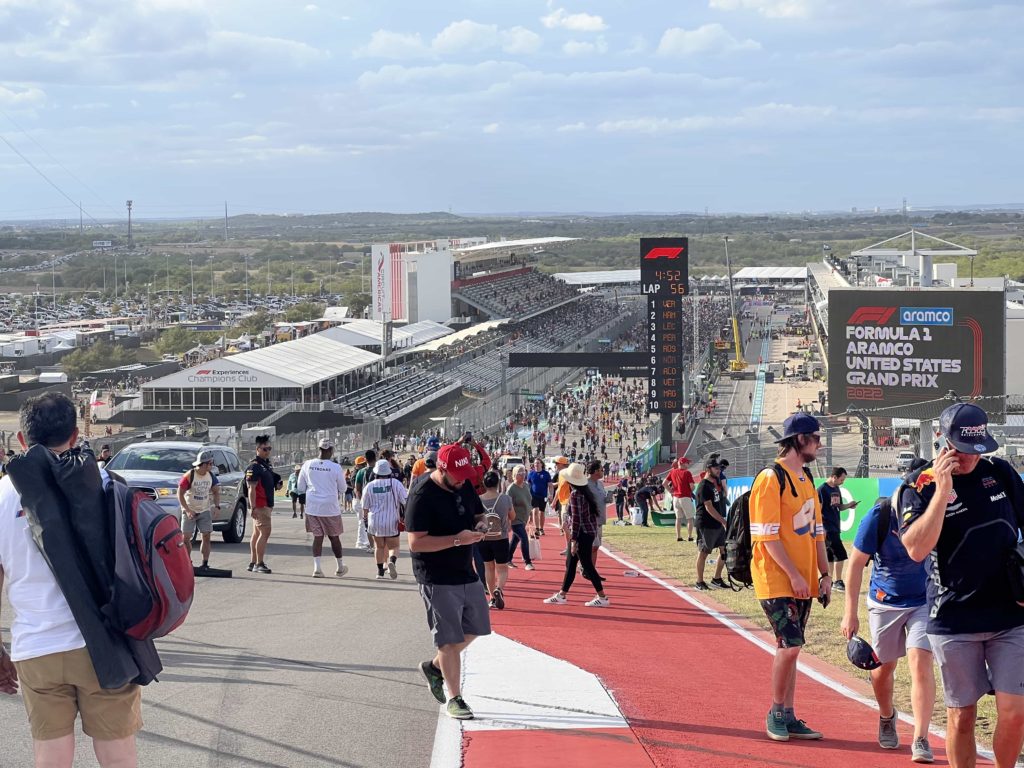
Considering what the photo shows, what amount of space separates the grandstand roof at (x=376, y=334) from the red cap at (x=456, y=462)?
262 ft

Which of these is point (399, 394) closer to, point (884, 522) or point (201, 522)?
point (201, 522)

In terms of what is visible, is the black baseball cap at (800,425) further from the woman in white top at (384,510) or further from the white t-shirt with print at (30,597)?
the woman in white top at (384,510)

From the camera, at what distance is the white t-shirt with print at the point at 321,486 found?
14.1 meters

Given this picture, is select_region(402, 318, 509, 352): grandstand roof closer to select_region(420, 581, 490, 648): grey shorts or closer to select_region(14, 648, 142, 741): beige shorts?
select_region(420, 581, 490, 648): grey shorts

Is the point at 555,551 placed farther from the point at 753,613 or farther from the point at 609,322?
the point at 609,322

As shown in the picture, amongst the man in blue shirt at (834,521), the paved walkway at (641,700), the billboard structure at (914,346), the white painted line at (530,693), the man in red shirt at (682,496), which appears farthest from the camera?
the billboard structure at (914,346)

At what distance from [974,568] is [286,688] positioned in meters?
4.20

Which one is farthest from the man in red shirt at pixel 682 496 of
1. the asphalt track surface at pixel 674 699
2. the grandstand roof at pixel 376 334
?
the grandstand roof at pixel 376 334

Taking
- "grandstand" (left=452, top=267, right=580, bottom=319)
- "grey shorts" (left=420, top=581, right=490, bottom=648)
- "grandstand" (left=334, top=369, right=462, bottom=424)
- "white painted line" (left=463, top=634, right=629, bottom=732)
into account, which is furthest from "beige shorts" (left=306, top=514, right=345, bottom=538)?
"grandstand" (left=452, top=267, right=580, bottom=319)

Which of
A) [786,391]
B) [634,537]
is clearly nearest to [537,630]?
[634,537]

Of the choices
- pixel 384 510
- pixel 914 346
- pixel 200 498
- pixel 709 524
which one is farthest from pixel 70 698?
pixel 914 346

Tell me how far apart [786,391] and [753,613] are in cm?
6617

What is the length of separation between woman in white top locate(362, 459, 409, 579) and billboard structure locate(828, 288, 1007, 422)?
82.3 ft

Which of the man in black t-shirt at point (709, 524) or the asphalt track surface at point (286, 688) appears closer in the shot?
the asphalt track surface at point (286, 688)
